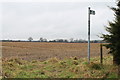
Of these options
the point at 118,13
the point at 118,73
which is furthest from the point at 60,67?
the point at 118,13

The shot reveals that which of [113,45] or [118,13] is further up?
[118,13]

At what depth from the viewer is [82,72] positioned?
815cm

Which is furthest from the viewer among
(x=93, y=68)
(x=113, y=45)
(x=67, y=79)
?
(x=93, y=68)

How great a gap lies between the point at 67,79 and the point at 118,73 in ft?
7.09

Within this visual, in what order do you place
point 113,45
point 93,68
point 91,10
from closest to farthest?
point 113,45 → point 93,68 → point 91,10

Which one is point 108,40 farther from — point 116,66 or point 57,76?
point 57,76

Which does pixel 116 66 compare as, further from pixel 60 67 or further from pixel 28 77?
pixel 28 77

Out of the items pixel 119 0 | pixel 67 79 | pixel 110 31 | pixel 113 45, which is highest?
pixel 119 0

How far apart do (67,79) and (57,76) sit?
598 mm

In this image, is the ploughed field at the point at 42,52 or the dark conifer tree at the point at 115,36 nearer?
the dark conifer tree at the point at 115,36

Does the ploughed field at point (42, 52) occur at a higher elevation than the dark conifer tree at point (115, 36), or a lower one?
lower

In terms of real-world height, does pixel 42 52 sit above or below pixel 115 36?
below

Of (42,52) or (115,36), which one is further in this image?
(42,52)

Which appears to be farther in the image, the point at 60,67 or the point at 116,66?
the point at 60,67
